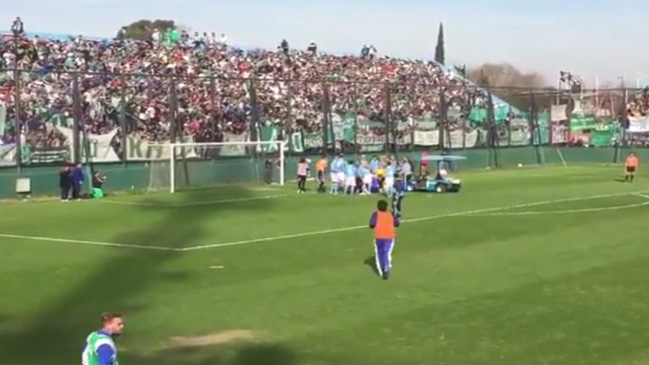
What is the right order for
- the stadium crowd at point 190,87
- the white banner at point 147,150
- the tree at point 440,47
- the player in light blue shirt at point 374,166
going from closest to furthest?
the player in light blue shirt at point 374,166, the stadium crowd at point 190,87, the white banner at point 147,150, the tree at point 440,47

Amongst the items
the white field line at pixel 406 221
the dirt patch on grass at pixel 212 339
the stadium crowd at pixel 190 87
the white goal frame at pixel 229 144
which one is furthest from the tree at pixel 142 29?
the dirt patch on grass at pixel 212 339

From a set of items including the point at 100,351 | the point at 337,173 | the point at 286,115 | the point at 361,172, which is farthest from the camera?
the point at 286,115

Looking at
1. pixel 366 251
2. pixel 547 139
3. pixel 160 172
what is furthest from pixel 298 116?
pixel 366 251

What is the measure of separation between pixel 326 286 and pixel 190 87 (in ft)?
115

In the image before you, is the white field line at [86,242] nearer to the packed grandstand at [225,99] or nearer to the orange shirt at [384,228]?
the orange shirt at [384,228]

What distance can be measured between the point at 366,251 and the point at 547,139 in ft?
176

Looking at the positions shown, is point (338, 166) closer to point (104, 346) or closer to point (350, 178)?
point (350, 178)

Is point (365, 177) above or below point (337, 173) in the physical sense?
below

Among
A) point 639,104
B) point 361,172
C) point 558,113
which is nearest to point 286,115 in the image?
point 361,172

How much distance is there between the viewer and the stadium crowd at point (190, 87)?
45.6 meters

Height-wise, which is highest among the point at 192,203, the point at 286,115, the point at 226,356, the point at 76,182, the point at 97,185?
the point at 286,115

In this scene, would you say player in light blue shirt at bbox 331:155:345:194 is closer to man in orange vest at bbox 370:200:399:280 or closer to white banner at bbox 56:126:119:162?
white banner at bbox 56:126:119:162

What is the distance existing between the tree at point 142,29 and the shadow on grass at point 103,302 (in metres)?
44.5

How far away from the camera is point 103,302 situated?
57.2ft
